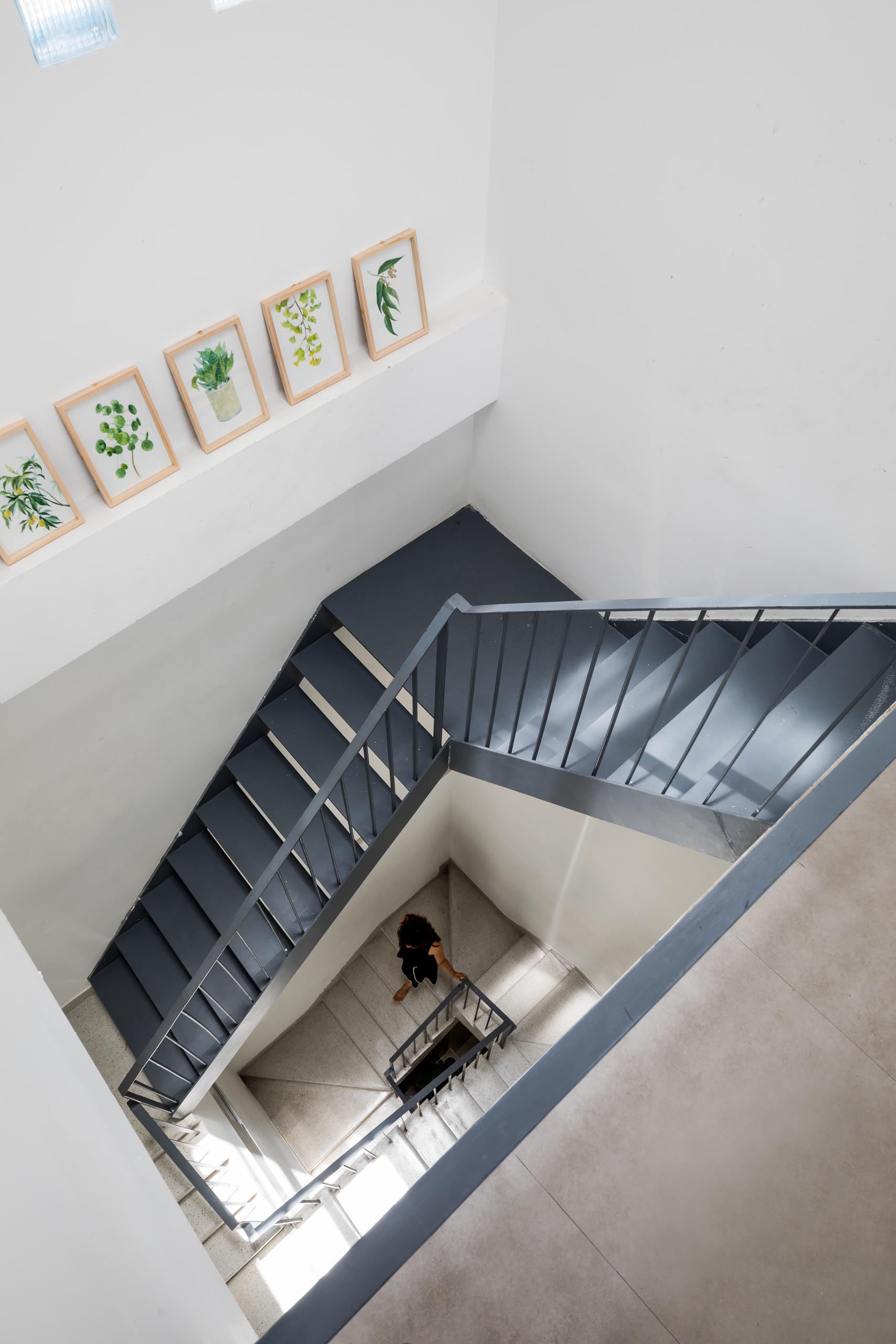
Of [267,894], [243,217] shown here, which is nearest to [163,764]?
[267,894]

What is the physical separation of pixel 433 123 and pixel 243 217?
95 cm

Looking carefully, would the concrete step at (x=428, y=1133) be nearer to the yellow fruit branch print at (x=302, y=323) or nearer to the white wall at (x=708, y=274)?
the white wall at (x=708, y=274)

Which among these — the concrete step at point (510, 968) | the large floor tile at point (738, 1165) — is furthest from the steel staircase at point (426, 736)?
the concrete step at point (510, 968)

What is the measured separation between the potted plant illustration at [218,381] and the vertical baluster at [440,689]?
1.20 meters

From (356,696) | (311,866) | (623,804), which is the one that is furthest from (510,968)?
(623,804)

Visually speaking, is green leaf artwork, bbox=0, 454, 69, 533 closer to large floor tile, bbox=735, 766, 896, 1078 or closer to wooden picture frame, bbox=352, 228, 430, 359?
wooden picture frame, bbox=352, 228, 430, 359

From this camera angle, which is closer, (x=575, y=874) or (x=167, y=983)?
(x=575, y=874)

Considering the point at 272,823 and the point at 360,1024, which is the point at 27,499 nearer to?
the point at 272,823

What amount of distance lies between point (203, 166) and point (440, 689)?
6.47ft

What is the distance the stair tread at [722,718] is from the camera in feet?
10.2

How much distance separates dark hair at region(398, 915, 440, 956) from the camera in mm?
5160

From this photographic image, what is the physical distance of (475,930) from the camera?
19.4ft

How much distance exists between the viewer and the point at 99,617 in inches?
130

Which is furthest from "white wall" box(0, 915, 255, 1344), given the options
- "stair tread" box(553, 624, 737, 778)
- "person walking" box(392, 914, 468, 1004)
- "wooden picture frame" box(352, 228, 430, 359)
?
"wooden picture frame" box(352, 228, 430, 359)
